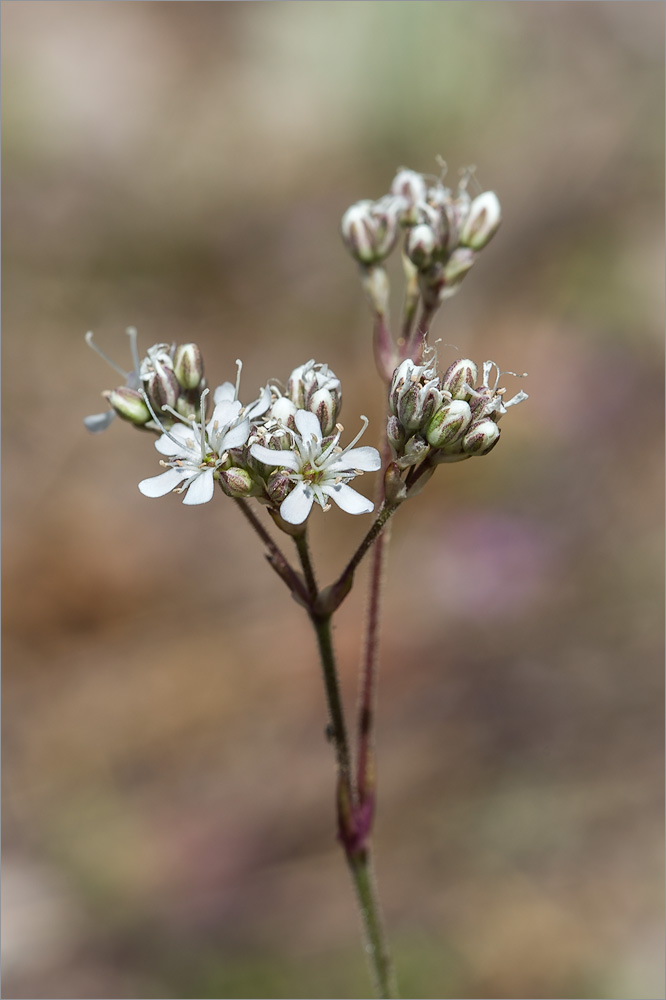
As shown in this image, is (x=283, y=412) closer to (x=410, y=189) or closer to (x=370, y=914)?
(x=410, y=189)

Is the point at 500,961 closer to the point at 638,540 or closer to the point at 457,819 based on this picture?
the point at 457,819

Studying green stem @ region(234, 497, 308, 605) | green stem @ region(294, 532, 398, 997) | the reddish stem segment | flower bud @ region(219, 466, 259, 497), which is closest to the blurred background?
green stem @ region(294, 532, 398, 997)

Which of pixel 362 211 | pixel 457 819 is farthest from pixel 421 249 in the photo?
pixel 457 819

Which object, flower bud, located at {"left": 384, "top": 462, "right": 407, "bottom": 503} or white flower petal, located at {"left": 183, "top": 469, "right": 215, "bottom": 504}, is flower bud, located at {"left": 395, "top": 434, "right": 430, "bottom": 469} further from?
white flower petal, located at {"left": 183, "top": 469, "right": 215, "bottom": 504}

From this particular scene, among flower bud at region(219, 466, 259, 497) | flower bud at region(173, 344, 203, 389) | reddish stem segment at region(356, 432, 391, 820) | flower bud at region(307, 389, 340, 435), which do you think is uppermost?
flower bud at region(173, 344, 203, 389)

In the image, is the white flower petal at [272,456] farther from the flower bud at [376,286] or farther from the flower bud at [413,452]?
the flower bud at [376,286]

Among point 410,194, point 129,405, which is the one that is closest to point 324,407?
point 129,405

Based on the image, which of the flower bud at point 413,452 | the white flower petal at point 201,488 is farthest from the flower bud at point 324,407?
the white flower petal at point 201,488

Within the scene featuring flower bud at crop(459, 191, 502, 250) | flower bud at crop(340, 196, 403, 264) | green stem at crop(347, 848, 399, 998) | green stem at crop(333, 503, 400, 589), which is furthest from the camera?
flower bud at crop(340, 196, 403, 264)
